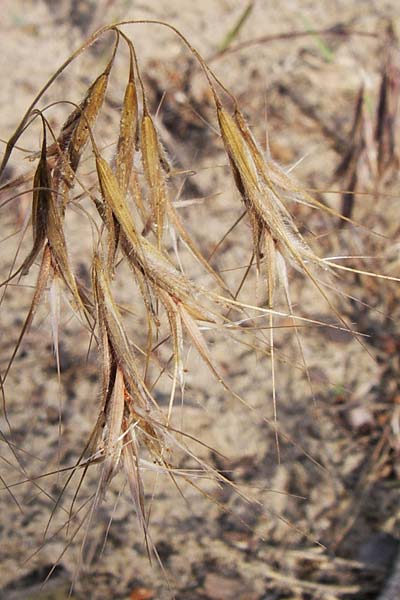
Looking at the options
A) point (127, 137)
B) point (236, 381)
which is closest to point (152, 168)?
point (127, 137)

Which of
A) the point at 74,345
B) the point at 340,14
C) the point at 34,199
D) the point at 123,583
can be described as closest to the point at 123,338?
the point at 34,199

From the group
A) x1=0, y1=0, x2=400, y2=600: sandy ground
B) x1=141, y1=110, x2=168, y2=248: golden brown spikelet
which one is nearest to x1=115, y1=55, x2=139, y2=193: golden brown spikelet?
x1=141, y1=110, x2=168, y2=248: golden brown spikelet

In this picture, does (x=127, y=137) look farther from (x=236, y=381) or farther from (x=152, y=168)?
(x=236, y=381)

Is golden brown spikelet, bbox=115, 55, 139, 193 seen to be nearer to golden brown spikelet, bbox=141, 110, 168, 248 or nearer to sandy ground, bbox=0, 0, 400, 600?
golden brown spikelet, bbox=141, 110, 168, 248

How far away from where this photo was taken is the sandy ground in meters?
1.75

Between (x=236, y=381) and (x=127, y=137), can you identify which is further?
(x=236, y=381)

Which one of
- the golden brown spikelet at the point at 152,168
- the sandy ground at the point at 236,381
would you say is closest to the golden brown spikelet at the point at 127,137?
the golden brown spikelet at the point at 152,168

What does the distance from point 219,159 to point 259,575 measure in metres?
1.45

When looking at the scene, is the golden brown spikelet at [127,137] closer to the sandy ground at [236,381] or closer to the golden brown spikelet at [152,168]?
the golden brown spikelet at [152,168]

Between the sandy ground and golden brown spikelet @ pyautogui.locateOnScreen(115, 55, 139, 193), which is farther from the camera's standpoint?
the sandy ground

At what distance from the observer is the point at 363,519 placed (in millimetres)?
1894

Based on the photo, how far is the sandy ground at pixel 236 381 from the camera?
1.75 m

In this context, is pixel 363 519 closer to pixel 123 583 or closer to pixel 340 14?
pixel 123 583

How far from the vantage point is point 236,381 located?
2.19 meters
